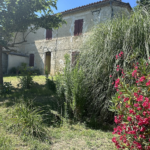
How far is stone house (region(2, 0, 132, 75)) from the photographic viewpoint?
952 cm

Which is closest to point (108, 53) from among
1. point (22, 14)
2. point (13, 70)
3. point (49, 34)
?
point (22, 14)

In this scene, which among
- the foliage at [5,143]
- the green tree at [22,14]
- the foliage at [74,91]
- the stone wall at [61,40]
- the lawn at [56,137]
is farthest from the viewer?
the stone wall at [61,40]

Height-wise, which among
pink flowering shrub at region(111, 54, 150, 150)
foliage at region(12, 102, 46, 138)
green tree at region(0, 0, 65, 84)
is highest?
green tree at region(0, 0, 65, 84)

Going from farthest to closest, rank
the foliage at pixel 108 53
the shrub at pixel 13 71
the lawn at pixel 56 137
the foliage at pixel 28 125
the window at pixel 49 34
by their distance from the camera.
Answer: the shrub at pixel 13 71, the window at pixel 49 34, the foliage at pixel 108 53, the foliage at pixel 28 125, the lawn at pixel 56 137

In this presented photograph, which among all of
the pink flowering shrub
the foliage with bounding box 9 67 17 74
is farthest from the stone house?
the pink flowering shrub

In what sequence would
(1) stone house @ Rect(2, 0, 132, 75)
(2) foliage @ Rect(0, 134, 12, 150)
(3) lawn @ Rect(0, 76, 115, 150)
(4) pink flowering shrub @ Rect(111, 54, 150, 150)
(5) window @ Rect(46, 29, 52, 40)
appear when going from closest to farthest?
1. (4) pink flowering shrub @ Rect(111, 54, 150, 150)
2. (2) foliage @ Rect(0, 134, 12, 150)
3. (3) lawn @ Rect(0, 76, 115, 150)
4. (1) stone house @ Rect(2, 0, 132, 75)
5. (5) window @ Rect(46, 29, 52, 40)

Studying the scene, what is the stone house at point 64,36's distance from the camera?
952 cm

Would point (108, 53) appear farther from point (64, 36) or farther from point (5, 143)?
point (64, 36)

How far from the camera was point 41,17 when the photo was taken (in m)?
6.38

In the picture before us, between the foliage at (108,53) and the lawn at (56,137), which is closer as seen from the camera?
the lawn at (56,137)

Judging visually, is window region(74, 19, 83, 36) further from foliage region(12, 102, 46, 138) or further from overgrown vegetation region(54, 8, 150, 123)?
foliage region(12, 102, 46, 138)

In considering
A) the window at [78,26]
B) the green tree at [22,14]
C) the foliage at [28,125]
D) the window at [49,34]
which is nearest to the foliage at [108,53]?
the foliage at [28,125]

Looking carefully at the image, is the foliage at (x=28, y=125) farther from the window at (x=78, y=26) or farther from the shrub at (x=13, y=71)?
the shrub at (x=13, y=71)

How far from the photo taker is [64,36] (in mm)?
11844
